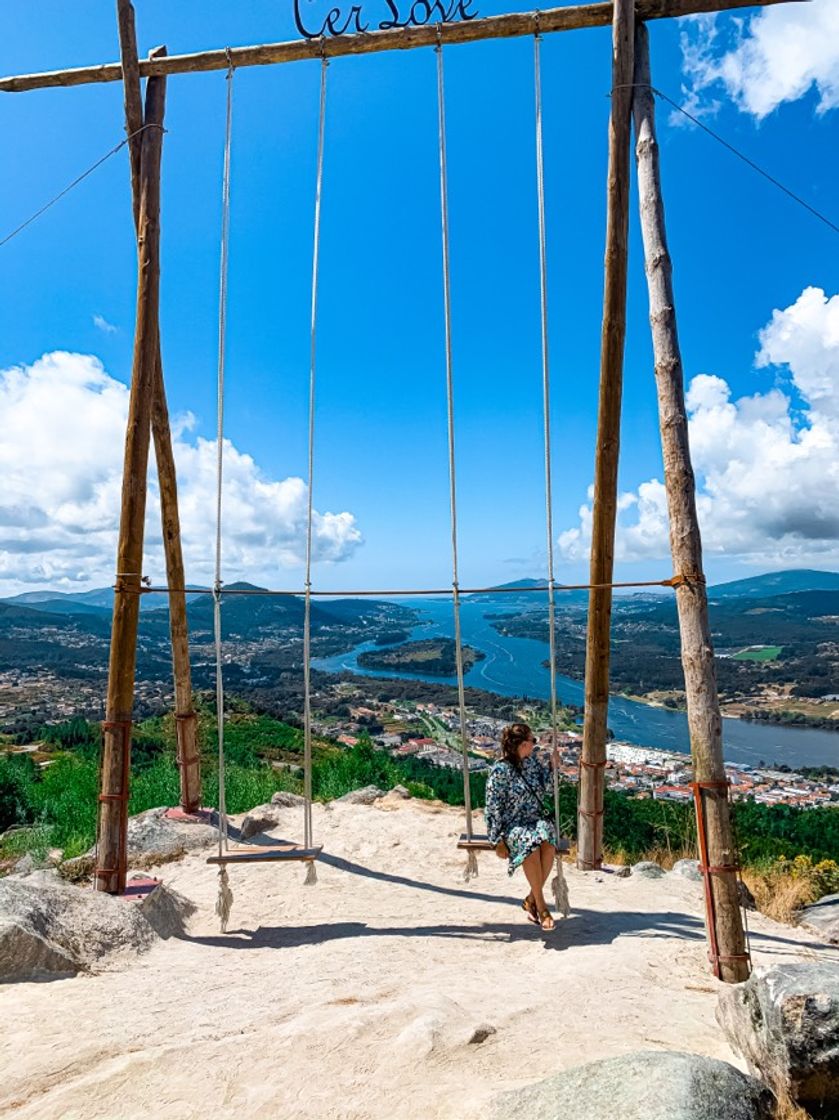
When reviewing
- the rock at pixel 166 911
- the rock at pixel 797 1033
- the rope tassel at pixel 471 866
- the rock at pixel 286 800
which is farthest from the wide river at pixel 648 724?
the rock at pixel 797 1033

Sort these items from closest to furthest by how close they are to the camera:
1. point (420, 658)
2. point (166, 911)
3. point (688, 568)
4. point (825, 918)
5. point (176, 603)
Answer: point (688, 568) < point (166, 911) < point (825, 918) < point (176, 603) < point (420, 658)

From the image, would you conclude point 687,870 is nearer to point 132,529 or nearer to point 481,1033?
point 481,1033

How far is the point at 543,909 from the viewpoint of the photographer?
15.8 feet

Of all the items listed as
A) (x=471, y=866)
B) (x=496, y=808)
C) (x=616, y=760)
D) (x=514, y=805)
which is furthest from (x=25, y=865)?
(x=616, y=760)

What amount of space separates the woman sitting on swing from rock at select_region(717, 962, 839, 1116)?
1.89 m

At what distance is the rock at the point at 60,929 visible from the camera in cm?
385

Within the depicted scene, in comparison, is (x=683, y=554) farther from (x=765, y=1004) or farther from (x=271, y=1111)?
(x=271, y=1111)

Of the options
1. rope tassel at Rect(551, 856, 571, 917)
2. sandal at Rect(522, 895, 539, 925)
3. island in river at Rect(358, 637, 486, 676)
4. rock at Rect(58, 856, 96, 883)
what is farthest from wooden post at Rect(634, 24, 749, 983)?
island in river at Rect(358, 637, 486, 676)

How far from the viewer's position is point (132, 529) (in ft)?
18.0

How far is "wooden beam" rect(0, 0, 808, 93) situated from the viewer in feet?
16.8

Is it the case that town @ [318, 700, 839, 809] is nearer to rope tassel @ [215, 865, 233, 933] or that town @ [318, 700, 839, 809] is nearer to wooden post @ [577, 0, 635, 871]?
wooden post @ [577, 0, 635, 871]

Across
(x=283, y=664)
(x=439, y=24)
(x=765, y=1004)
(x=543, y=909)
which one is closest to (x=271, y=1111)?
(x=765, y=1004)

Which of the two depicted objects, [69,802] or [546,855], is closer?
[546,855]

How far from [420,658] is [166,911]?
4152 cm
